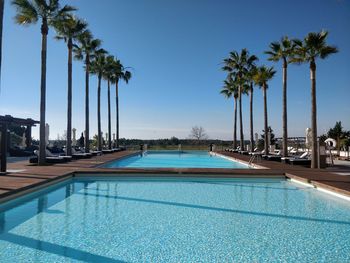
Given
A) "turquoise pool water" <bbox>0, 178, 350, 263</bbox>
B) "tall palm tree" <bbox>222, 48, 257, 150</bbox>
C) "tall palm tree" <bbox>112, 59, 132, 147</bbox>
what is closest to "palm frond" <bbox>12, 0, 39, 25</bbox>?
"turquoise pool water" <bbox>0, 178, 350, 263</bbox>

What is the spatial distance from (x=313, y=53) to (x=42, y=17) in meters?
12.9

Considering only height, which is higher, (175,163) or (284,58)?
(284,58)

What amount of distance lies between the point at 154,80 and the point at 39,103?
22579 millimetres

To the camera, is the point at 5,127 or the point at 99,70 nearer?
the point at 5,127

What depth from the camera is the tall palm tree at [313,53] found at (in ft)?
51.2

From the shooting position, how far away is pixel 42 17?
16.9 m

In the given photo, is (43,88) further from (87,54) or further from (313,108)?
(313,108)

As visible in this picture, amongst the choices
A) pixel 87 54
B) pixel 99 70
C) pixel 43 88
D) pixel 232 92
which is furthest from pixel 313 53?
pixel 232 92

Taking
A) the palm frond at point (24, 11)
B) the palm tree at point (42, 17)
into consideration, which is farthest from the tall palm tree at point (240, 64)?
the palm frond at point (24, 11)

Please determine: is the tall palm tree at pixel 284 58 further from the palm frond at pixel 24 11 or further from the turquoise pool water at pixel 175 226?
the palm frond at pixel 24 11

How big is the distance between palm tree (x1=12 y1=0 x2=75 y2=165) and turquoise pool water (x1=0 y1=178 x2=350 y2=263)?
21.5 ft

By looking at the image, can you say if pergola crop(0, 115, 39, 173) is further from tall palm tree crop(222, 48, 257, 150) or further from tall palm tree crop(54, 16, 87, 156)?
tall palm tree crop(222, 48, 257, 150)

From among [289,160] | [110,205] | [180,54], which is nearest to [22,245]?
[110,205]

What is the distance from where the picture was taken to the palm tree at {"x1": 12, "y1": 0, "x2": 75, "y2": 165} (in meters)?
16.2
